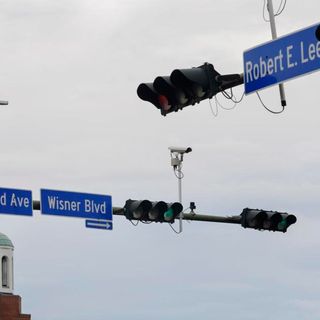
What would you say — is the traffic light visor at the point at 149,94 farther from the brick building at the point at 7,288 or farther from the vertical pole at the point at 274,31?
the brick building at the point at 7,288

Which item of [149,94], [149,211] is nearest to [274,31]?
[149,94]

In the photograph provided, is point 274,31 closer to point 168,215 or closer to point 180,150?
point 168,215

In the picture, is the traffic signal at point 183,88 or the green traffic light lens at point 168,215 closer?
the traffic signal at point 183,88

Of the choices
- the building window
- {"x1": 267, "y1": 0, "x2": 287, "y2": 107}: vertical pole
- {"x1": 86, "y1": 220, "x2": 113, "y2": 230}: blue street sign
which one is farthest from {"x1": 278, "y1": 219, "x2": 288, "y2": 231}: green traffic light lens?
the building window

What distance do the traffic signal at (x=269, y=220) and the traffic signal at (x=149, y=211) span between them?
5.46 ft

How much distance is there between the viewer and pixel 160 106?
808 inches

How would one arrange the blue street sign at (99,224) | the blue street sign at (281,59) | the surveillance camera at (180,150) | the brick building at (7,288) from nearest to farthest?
the blue street sign at (281,59) → the blue street sign at (99,224) → the surveillance camera at (180,150) → the brick building at (7,288)

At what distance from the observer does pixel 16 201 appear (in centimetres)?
3303

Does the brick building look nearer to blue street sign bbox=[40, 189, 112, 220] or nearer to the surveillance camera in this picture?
the surveillance camera

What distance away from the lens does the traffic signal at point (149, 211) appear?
31609mm

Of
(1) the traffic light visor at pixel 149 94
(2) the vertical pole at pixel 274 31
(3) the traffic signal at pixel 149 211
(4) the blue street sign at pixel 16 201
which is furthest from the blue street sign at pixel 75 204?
(2) the vertical pole at pixel 274 31

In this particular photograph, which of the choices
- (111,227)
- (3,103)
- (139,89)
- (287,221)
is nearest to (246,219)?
(287,221)

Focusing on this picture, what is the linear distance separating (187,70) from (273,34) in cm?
135

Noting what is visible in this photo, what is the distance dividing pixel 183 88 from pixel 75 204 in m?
13.3
